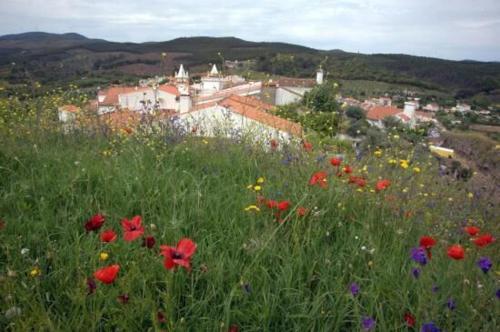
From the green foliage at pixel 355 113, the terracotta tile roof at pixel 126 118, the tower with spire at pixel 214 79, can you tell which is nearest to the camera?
the terracotta tile roof at pixel 126 118

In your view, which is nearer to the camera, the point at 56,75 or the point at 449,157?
the point at 449,157

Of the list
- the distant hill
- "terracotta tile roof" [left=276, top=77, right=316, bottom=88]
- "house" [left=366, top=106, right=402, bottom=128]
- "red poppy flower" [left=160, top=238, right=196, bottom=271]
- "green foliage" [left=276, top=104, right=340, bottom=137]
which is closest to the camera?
"red poppy flower" [left=160, top=238, right=196, bottom=271]

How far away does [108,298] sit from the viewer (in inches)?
49.7

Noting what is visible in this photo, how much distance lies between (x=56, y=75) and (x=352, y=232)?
4.79 meters

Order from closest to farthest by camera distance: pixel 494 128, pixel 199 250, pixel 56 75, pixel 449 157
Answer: pixel 199 250, pixel 449 157, pixel 56 75, pixel 494 128

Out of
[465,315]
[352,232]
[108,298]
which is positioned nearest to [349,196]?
[352,232]

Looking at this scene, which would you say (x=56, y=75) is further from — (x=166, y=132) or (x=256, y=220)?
(x=256, y=220)

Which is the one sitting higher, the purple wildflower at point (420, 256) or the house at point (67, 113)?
the house at point (67, 113)

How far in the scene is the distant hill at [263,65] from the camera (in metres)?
4.79

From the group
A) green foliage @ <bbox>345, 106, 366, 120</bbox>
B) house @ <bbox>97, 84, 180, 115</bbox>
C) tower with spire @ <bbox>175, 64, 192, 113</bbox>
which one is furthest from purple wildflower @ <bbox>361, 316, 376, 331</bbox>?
green foliage @ <bbox>345, 106, 366, 120</bbox>

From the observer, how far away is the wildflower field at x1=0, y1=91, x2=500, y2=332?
1.22m

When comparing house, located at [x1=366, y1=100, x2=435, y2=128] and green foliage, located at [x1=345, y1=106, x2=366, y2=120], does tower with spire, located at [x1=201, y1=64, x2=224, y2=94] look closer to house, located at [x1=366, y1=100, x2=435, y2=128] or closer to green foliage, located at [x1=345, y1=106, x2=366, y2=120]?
green foliage, located at [x1=345, y1=106, x2=366, y2=120]

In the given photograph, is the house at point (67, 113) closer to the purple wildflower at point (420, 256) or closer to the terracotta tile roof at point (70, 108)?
the terracotta tile roof at point (70, 108)

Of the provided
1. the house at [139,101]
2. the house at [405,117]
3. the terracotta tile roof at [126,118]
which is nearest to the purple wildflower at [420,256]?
the terracotta tile roof at [126,118]
